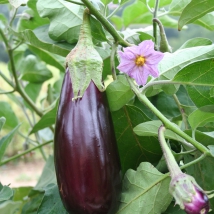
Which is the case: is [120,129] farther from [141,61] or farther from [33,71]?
[33,71]

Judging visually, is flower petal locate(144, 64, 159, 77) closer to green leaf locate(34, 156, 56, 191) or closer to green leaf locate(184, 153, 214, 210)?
green leaf locate(184, 153, 214, 210)

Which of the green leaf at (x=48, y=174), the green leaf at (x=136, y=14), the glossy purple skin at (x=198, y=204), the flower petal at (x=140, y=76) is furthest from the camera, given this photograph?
the green leaf at (x=136, y=14)

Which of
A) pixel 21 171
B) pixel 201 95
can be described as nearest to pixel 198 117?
pixel 201 95

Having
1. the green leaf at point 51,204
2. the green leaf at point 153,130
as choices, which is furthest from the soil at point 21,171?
the green leaf at point 153,130

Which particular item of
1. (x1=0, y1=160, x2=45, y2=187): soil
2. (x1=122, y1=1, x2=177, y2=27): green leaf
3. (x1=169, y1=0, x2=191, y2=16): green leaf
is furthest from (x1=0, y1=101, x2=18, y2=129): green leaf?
(x1=0, y1=160, x2=45, y2=187): soil

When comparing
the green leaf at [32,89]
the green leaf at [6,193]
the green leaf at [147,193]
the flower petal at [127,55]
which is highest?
the flower petal at [127,55]

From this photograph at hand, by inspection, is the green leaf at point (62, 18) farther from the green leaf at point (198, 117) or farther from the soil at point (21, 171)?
the soil at point (21, 171)
